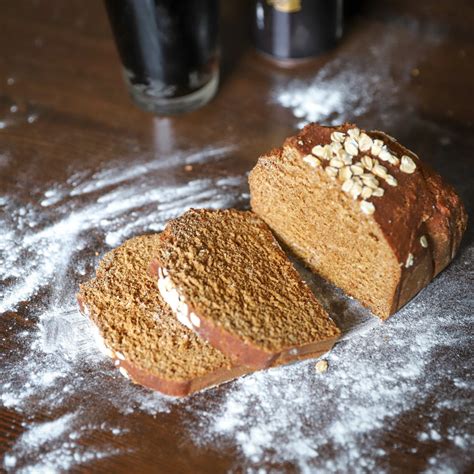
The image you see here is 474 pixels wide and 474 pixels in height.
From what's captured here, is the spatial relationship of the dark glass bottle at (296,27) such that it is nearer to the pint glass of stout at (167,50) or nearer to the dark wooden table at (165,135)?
the dark wooden table at (165,135)

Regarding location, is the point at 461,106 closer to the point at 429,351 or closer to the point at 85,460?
the point at 429,351

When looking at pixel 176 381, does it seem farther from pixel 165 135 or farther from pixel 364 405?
pixel 165 135

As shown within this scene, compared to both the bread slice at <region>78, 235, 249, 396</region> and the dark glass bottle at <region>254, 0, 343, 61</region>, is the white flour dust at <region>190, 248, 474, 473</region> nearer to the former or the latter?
the bread slice at <region>78, 235, 249, 396</region>

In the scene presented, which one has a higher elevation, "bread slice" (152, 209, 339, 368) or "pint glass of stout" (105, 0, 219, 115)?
"pint glass of stout" (105, 0, 219, 115)

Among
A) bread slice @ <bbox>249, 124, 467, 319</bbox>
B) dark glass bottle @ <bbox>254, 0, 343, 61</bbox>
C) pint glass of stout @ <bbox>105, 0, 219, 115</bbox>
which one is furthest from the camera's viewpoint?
dark glass bottle @ <bbox>254, 0, 343, 61</bbox>

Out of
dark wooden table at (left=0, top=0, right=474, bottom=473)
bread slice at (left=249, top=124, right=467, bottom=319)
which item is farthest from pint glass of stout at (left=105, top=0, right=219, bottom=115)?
bread slice at (left=249, top=124, right=467, bottom=319)

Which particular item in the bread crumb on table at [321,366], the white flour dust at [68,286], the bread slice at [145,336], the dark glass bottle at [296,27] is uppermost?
the dark glass bottle at [296,27]

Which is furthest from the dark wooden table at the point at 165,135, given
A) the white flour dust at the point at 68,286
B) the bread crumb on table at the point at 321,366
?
the bread crumb on table at the point at 321,366
